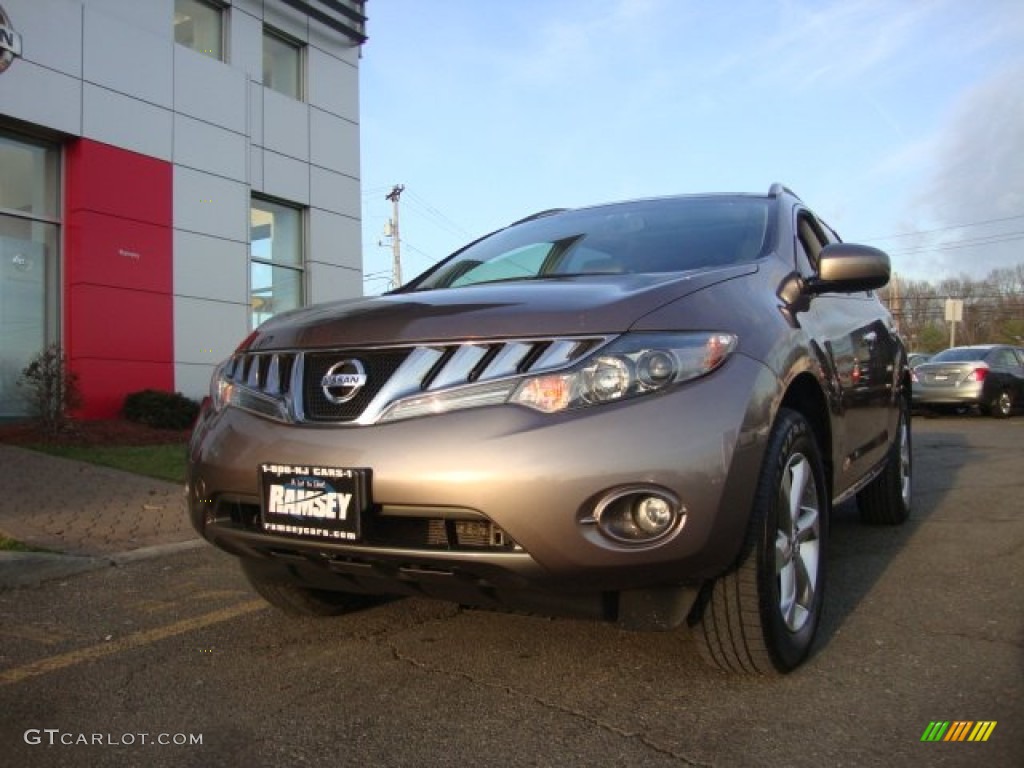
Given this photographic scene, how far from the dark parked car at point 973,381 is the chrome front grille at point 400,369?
1465cm

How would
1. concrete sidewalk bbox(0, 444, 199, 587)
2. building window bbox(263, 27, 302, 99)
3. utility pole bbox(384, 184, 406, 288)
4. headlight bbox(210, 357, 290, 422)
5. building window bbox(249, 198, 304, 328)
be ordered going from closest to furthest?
1. headlight bbox(210, 357, 290, 422)
2. concrete sidewalk bbox(0, 444, 199, 587)
3. building window bbox(249, 198, 304, 328)
4. building window bbox(263, 27, 302, 99)
5. utility pole bbox(384, 184, 406, 288)

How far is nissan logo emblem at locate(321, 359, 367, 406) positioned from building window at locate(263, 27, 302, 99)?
12795mm

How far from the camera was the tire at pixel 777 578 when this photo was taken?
2.42 meters

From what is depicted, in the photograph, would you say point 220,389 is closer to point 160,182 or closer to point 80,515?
point 80,515

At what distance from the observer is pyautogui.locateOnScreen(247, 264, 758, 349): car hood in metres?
2.36

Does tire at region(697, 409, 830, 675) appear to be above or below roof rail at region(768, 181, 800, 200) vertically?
below

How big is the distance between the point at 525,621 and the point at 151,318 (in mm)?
9778

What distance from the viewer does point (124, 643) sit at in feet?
10.6

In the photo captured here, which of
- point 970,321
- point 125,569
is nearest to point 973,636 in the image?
point 125,569

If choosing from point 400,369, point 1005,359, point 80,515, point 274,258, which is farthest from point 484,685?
point 1005,359

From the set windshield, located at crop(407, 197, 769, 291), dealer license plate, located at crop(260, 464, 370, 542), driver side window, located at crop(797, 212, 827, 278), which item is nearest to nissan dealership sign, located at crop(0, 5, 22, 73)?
windshield, located at crop(407, 197, 769, 291)

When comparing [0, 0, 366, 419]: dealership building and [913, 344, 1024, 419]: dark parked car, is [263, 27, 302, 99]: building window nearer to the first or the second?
[0, 0, 366, 419]: dealership building

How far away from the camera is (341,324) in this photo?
8.68ft

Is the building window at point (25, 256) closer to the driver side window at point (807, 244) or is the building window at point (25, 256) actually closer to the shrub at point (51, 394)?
the shrub at point (51, 394)
